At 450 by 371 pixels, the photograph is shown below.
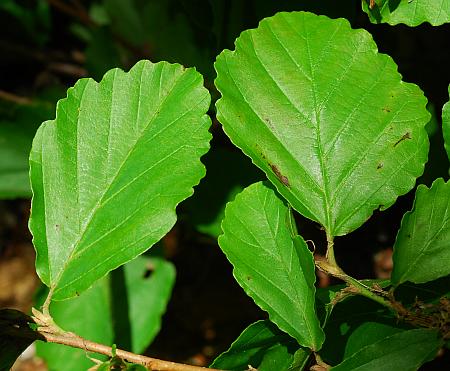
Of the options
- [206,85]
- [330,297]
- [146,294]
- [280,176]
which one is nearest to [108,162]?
[280,176]

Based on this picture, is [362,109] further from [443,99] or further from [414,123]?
[443,99]

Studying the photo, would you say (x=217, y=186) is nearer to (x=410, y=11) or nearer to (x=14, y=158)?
(x=14, y=158)

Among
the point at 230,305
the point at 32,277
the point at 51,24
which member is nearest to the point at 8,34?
the point at 51,24

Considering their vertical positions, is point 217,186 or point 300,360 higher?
point 300,360

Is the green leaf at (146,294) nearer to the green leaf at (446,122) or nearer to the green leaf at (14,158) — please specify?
the green leaf at (14,158)

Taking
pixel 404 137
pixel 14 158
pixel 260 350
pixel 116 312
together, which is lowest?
pixel 116 312

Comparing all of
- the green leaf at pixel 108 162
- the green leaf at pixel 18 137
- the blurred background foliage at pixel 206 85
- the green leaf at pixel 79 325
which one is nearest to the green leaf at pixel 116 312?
the green leaf at pixel 79 325

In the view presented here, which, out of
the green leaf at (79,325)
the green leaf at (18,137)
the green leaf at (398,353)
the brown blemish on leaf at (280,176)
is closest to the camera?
the green leaf at (398,353)
